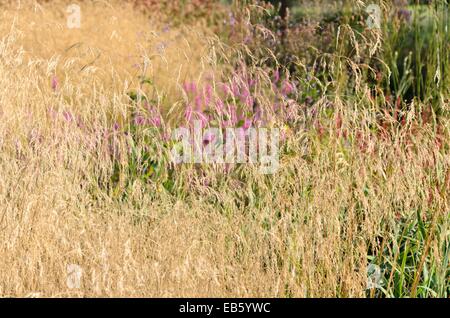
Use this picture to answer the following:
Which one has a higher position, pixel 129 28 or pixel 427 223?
pixel 129 28

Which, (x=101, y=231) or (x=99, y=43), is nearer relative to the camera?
(x=101, y=231)

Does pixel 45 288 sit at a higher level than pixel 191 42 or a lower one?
lower

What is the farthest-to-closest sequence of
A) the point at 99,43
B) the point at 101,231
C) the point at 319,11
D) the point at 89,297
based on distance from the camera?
the point at 319,11, the point at 99,43, the point at 101,231, the point at 89,297

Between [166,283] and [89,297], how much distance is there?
0.83 ft

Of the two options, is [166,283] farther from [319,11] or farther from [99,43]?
[319,11]

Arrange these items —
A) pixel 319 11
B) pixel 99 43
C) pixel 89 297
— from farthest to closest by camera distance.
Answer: pixel 319 11
pixel 99 43
pixel 89 297

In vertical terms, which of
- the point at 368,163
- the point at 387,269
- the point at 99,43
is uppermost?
the point at 99,43

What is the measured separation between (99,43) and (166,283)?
15.1ft

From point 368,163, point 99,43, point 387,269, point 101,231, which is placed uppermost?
point 99,43

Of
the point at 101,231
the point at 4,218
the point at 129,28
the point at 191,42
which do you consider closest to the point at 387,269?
the point at 101,231

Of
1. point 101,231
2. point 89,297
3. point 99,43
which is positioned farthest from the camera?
point 99,43

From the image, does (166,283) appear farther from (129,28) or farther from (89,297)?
(129,28)

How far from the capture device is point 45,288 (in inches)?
94.3

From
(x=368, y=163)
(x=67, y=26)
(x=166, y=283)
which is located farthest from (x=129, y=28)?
(x=166, y=283)
